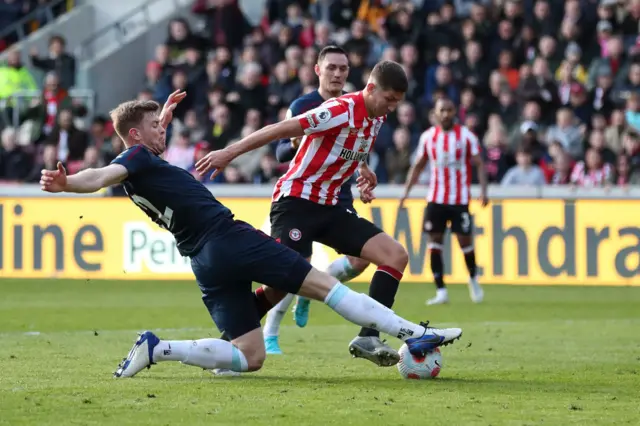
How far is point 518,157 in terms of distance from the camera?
17828 mm

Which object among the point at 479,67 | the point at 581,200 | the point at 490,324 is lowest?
the point at 490,324

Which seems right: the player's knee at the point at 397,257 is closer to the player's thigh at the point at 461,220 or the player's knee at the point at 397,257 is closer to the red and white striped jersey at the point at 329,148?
the red and white striped jersey at the point at 329,148

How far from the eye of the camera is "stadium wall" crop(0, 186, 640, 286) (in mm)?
16609

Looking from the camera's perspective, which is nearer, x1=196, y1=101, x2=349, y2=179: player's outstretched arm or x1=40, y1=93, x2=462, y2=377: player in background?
x1=196, y1=101, x2=349, y2=179: player's outstretched arm

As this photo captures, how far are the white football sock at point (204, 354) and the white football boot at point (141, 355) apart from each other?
0.11 ft

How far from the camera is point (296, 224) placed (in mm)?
8820

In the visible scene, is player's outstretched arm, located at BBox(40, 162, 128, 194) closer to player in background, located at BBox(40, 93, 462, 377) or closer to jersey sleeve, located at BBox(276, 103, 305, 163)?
player in background, located at BBox(40, 93, 462, 377)

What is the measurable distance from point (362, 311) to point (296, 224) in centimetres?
144

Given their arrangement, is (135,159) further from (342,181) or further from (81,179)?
(342,181)

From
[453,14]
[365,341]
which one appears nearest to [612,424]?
[365,341]

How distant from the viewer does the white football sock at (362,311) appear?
7504 mm

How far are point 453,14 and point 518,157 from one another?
3.78 meters

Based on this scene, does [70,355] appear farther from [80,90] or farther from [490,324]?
[80,90]

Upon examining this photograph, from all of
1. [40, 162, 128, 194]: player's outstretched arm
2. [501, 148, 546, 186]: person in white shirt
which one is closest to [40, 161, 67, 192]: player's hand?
[40, 162, 128, 194]: player's outstretched arm
